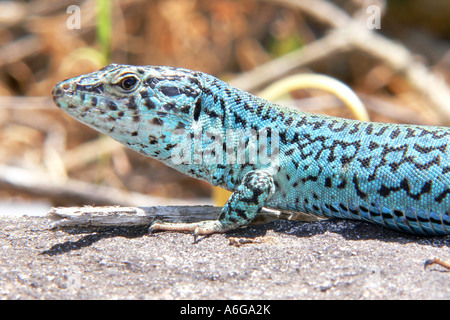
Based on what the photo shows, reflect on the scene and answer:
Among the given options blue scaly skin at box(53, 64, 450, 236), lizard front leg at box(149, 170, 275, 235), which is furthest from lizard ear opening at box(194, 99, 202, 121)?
lizard front leg at box(149, 170, 275, 235)

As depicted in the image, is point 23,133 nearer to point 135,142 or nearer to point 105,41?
point 105,41

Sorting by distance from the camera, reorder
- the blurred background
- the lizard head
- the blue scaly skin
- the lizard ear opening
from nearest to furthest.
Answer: the blue scaly skin < the lizard head < the lizard ear opening < the blurred background

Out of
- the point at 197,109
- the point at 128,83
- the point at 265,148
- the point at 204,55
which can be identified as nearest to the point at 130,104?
the point at 128,83

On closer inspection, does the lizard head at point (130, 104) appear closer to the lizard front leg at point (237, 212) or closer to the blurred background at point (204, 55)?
the lizard front leg at point (237, 212)

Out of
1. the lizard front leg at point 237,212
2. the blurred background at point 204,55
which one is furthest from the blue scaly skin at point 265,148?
the blurred background at point 204,55

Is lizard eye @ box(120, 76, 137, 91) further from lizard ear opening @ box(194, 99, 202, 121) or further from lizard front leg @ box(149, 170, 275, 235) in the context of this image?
lizard front leg @ box(149, 170, 275, 235)

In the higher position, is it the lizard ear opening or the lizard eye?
the lizard eye

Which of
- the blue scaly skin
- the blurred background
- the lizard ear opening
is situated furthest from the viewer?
the blurred background
